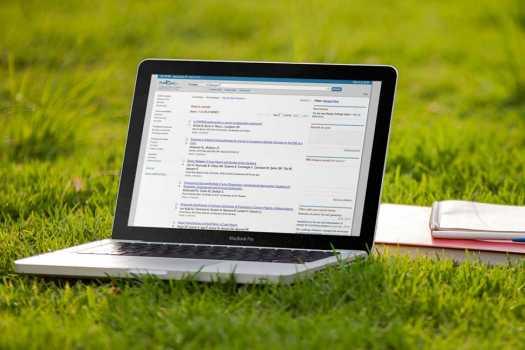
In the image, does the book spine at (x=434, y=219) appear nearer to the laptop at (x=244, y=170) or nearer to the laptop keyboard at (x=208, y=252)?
the laptop at (x=244, y=170)

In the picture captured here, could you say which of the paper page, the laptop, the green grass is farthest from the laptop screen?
the paper page

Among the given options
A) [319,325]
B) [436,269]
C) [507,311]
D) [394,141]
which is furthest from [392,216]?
[394,141]

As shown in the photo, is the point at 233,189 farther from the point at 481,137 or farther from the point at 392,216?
the point at 481,137

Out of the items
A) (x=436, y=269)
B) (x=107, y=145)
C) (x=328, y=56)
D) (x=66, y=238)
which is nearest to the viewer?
(x=436, y=269)

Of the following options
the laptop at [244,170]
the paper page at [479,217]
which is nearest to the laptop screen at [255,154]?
the laptop at [244,170]

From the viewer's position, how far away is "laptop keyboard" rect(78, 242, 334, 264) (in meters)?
2.57

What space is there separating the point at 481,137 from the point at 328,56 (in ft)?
3.54

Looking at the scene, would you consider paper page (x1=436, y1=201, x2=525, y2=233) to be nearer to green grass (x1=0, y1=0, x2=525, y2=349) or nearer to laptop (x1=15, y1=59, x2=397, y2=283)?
green grass (x1=0, y1=0, x2=525, y2=349)

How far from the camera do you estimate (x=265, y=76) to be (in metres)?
2.81

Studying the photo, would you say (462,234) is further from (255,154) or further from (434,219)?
(255,154)

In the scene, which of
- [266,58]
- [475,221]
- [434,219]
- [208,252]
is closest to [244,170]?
[208,252]

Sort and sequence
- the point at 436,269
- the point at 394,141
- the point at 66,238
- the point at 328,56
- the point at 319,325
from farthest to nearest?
the point at 328,56, the point at 394,141, the point at 66,238, the point at 436,269, the point at 319,325

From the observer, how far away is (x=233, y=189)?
9.05 ft

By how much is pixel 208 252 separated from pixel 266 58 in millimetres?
4084
